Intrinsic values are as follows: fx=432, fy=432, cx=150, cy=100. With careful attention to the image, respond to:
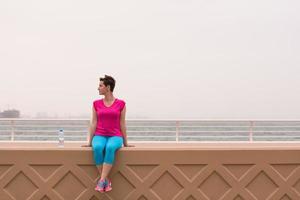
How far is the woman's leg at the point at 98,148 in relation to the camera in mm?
3562

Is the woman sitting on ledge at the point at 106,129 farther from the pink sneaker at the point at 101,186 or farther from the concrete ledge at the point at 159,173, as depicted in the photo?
the concrete ledge at the point at 159,173

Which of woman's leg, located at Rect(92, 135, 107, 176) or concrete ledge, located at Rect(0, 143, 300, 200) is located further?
concrete ledge, located at Rect(0, 143, 300, 200)

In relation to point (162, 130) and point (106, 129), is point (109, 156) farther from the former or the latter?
point (162, 130)

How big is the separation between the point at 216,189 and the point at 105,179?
971mm

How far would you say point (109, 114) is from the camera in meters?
3.64

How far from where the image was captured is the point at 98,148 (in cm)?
356

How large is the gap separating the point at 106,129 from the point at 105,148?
0.17 metres

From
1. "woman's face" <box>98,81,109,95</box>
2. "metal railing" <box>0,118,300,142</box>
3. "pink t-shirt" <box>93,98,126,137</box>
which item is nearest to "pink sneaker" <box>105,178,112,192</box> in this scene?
"pink t-shirt" <box>93,98,126,137</box>

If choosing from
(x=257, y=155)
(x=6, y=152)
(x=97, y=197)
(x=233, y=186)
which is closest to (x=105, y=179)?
(x=97, y=197)

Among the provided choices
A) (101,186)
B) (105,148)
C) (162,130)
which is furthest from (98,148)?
(162,130)

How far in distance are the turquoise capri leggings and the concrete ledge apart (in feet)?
0.33

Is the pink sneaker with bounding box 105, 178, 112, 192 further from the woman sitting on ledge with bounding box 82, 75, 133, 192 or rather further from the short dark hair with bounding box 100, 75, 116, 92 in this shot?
the short dark hair with bounding box 100, 75, 116, 92

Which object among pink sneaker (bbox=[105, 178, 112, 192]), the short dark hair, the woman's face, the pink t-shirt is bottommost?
pink sneaker (bbox=[105, 178, 112, 192])

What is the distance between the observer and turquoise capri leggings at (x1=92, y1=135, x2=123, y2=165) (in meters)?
3.56
